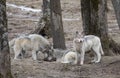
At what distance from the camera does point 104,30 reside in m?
13.7

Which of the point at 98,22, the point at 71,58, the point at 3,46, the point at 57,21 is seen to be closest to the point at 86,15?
the point at 98,22

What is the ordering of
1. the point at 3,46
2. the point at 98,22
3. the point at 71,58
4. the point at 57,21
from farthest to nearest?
1. the point at 57,21
2. the point at 98,22
3. the point at 71,58
4. the point at 3,46

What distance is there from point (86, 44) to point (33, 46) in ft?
6.94

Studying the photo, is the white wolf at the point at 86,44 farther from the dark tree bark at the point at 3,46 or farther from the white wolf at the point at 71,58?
the dark tree bark at the point at 3,46

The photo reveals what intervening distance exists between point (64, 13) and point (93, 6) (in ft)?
54.7

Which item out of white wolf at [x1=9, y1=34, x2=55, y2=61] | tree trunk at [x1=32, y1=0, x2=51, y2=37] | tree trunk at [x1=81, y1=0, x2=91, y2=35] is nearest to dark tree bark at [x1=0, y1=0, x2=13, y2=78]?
white wolf at [x1=9, y1=34, x2=55, y2=61]

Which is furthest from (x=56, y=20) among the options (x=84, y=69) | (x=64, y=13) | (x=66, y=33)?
(x=64, y=13)

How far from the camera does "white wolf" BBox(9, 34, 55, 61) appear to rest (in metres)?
13.4

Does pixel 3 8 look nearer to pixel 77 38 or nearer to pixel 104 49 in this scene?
pixel 77 38

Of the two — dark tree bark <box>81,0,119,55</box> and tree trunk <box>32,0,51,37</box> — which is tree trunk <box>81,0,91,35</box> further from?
tree trunk <box>32,0,51,37</box>

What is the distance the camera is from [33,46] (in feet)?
44.0

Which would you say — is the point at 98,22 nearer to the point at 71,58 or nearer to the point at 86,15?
the point at 86,15

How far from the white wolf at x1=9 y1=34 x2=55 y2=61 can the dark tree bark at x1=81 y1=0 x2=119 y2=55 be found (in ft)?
5.30

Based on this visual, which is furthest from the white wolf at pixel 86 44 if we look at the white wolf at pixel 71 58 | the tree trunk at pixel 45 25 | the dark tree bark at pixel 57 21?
the tree trunk at pixel 45 25
